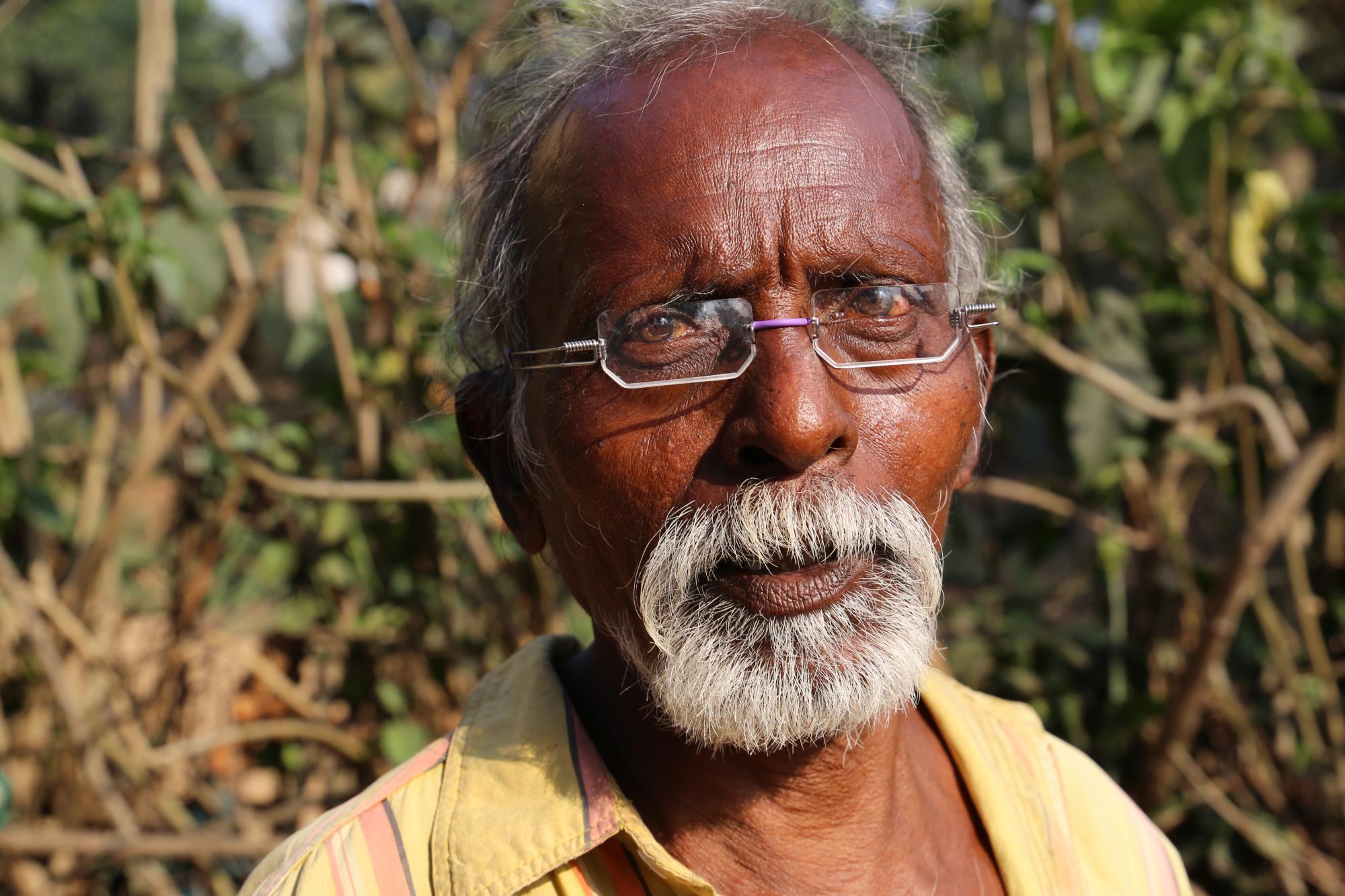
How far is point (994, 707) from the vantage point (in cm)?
183

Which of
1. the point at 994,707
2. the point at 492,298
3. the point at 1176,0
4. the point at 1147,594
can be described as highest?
the point at 1176,0

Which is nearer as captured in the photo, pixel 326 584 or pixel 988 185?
pixel 988 185

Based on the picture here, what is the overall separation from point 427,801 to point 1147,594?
277 cm

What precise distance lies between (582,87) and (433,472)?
2.14 meters

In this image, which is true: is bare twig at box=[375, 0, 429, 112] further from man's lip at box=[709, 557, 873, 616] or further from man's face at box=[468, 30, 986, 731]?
man's lip at box=[709, 557, 873, 616]

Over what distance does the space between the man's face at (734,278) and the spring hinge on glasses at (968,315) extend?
3.0 inches

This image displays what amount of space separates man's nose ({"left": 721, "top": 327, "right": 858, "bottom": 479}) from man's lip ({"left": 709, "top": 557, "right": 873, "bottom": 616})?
12 cm

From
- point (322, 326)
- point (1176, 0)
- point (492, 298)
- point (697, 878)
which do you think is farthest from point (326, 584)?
point (1176, 0)

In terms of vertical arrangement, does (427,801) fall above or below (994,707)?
above

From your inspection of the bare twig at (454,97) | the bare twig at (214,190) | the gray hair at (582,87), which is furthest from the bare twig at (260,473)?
the gray hair at (582,87)

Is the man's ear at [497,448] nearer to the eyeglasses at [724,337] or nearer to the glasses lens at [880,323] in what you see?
the eyeglasses at [724,337]

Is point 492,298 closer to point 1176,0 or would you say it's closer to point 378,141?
point 1176,0

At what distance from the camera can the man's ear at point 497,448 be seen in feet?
5.40

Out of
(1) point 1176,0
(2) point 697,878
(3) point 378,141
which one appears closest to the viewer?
(2) point 697,878
